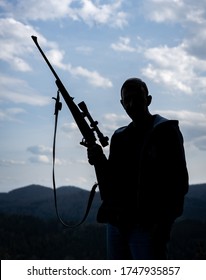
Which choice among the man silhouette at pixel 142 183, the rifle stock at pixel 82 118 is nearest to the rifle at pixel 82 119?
the rifle stock at pixel 82 118

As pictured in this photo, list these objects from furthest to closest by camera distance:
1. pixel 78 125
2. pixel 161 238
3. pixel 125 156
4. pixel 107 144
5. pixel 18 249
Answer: pixel 18 249
pixel 78 125
pixel 107 144
pixel 125 156
pixel 161 238

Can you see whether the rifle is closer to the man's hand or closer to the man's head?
the man's hand

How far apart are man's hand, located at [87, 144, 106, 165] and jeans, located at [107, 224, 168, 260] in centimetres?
77

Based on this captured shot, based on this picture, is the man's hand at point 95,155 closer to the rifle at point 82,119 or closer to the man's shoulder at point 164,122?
the rifle at point 82,119

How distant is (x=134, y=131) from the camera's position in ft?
14.3

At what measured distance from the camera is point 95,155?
458 centimetres

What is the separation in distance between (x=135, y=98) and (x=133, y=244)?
1546 millimetres

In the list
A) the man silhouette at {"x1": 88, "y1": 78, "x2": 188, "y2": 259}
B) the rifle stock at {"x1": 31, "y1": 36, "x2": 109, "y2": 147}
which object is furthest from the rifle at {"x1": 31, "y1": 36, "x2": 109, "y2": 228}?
the man silhouette at {"x1": 88, "y1": 78, "x2": 188, "y2": 259}

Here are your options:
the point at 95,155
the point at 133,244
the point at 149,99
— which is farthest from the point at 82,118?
the point at 133,244

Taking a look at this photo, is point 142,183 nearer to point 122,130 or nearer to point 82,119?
point 122,130

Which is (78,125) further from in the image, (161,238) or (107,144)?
(161,238)

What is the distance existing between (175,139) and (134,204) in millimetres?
790

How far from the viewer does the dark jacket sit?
12.5ft
